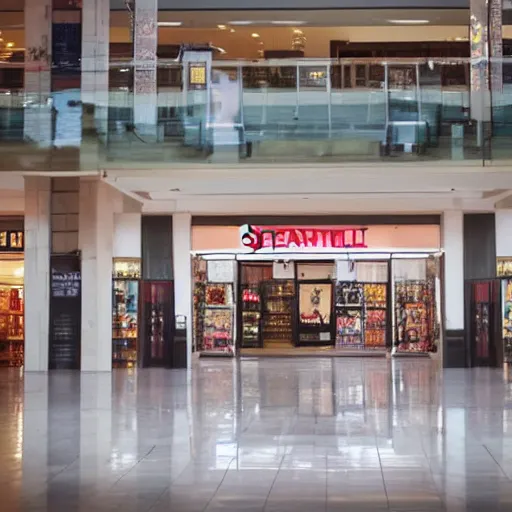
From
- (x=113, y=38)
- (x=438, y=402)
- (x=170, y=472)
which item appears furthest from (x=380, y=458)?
(x=113, y=38)

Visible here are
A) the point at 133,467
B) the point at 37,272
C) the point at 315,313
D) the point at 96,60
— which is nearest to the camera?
the point at 133,467

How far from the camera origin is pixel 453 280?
2234 centimetres

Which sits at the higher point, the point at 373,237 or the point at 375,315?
the point at 373,237

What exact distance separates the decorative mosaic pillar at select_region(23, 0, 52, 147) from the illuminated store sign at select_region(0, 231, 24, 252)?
5.11 metres

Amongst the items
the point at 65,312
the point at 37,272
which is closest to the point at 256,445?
the point at 65,312

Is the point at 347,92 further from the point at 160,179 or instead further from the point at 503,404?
the point at 503,404

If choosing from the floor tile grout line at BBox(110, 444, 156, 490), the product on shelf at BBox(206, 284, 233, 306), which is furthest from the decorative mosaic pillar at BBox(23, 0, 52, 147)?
the floor tile grout line at BBox(110, 444, 156, 490)

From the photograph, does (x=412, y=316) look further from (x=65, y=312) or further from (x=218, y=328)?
(x=65, y=312)

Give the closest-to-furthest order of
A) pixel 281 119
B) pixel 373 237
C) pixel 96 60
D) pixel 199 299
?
pixel 281 119
pixel 96 60
pixel 373 237
pixel 199 299

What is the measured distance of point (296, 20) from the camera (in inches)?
840

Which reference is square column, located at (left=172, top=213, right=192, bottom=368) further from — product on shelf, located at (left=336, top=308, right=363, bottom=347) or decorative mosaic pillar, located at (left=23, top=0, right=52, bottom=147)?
decorative mosaic pillar, located at (left=23, top=0, right=52, bottom=147)

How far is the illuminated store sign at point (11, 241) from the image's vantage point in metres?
22.7

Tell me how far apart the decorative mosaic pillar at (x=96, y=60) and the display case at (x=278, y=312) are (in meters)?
9.03

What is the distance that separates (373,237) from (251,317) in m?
4.18
